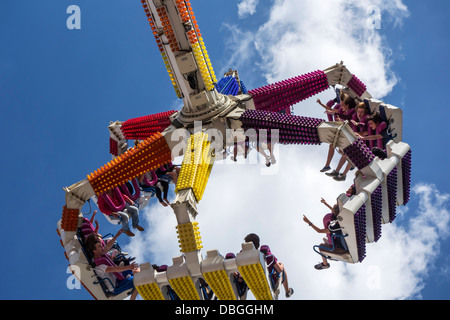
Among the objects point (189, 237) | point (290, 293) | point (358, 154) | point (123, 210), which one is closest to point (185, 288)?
point (189, 237)

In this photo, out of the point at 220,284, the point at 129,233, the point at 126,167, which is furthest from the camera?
the point at 129,233

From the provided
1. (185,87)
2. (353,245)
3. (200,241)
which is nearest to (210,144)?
(185,87)

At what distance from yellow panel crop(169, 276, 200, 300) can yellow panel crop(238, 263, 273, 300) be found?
59.9 inches

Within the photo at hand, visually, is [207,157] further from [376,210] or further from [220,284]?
[376,210]

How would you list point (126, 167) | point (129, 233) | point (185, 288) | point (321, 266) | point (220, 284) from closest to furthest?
point (220, 284), point (185, 288), point (321, 266), point (126, 167), point (129, 233)

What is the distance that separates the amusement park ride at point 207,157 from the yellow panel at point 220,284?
3 centimetres

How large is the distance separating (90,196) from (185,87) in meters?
5.05

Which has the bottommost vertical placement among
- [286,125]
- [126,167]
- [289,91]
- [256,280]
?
[256,280]

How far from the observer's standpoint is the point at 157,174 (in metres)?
24.8

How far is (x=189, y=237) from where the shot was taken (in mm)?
17297

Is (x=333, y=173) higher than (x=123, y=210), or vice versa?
→ (x=333, y=173)

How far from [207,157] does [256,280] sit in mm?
4796

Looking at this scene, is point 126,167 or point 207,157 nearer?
point 207,157

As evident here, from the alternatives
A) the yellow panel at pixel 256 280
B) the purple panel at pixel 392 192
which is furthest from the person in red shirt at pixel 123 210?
the purple panel at pixel 392 192
